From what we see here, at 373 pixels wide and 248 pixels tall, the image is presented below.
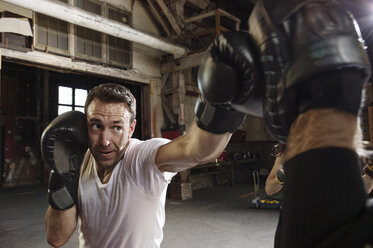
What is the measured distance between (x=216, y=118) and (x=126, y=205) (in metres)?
0.78

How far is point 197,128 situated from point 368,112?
6.82 m

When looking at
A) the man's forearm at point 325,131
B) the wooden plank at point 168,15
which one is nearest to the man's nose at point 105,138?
the man's forearm at point 325,131

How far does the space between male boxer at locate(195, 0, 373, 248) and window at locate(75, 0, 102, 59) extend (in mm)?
5926

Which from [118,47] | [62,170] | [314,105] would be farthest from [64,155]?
[118,47]

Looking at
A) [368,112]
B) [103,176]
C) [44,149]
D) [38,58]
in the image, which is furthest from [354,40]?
[368,112]

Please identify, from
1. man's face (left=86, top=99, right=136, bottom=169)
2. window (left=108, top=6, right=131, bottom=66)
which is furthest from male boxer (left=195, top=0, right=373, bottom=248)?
window (left=108, top=6, right=131, bottom=66)

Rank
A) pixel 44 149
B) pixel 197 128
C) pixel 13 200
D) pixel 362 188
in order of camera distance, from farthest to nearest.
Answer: pixel 13 200
pixel 44 149
pixel 197 128
pixel 362 188

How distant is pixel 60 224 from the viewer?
1635 mm

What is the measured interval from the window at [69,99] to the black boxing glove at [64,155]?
1117 centimetres

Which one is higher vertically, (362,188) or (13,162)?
(362,188)

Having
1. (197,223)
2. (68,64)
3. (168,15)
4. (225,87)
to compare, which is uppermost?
(168,15)

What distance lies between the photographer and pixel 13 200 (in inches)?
290

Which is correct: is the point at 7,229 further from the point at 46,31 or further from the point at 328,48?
the point at 328,48

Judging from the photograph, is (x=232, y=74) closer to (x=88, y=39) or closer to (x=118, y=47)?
(x=88, y=39)
